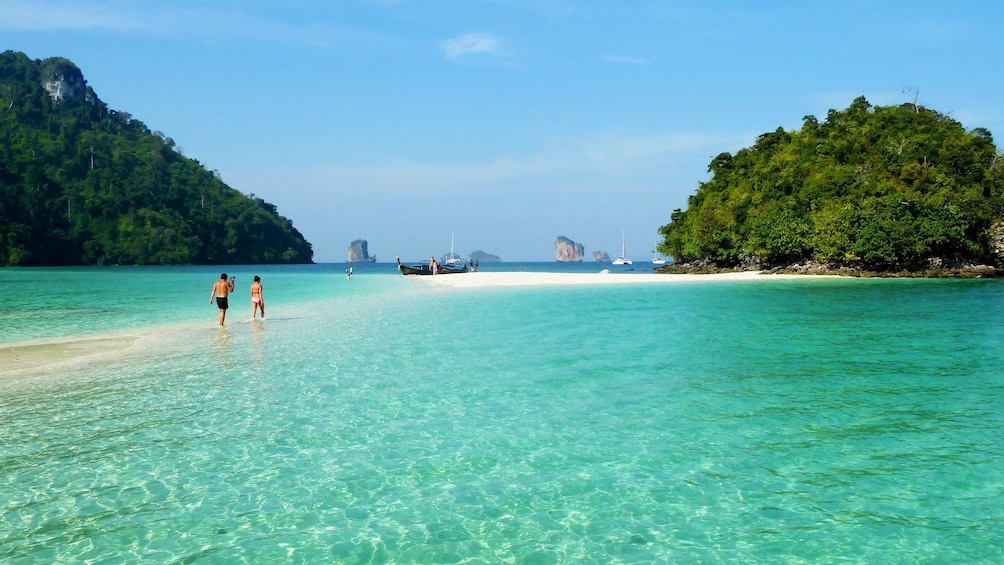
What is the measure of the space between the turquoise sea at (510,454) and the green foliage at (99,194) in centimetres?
13177

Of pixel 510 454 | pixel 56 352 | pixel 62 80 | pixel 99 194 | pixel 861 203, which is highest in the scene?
pixel 62 80

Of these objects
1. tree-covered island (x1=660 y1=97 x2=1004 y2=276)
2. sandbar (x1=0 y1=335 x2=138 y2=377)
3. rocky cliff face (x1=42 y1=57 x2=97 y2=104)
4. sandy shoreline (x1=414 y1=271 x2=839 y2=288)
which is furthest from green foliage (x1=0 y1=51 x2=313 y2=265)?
sandbar (x1=0 y1=335 x2=138 y2=377)

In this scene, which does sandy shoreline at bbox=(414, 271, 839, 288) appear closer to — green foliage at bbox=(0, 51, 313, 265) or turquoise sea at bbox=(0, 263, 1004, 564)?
turquoise sea at bbox=(0, 263, 1004, 564)

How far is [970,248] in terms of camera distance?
5347 centimetres

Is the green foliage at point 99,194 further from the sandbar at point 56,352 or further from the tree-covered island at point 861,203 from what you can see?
the sandbar at point 56,352

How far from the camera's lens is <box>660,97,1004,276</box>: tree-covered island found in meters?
54.2

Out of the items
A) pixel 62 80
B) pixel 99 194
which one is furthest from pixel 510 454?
pixel 62 80

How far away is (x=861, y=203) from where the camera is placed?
59.1 m

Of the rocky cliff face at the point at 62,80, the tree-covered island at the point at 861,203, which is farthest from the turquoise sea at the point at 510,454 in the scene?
the rocky cliff face at the point at 62,80

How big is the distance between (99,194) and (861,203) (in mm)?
150577

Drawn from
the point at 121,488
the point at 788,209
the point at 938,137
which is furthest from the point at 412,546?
the point at 938,137

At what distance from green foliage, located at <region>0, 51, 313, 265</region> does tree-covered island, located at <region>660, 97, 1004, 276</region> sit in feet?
385

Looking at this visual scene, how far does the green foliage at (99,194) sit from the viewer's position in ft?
419

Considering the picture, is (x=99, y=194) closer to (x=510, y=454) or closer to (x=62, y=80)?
(x=62, y=80)
